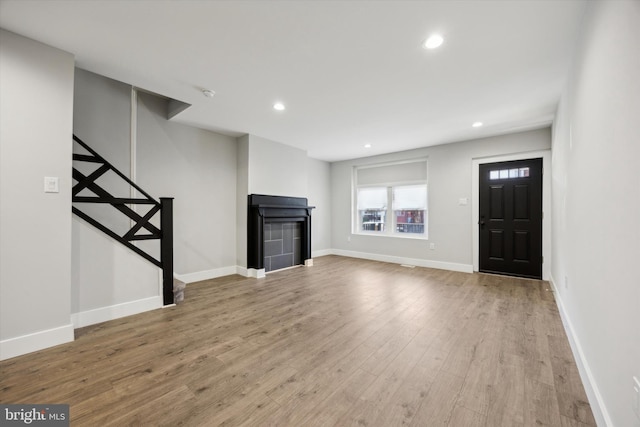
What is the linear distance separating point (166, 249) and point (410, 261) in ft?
15.3

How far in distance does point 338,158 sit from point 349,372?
17.5 ft

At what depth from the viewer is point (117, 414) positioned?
1411 mm

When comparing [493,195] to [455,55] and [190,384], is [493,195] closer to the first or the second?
[455,55]

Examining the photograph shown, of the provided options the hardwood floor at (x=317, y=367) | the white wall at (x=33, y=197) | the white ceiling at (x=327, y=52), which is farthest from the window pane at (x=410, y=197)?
the white wall at (x=33, y=197)

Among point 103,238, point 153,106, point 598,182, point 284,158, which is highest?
point 153,106

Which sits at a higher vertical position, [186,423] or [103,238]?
[103,238]

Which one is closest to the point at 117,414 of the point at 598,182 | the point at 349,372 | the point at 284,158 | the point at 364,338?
the point at 349,372

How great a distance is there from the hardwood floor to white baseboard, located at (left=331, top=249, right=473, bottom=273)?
160 cm

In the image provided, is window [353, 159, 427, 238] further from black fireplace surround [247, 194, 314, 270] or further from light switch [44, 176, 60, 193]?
light switch [44, 176, 60, 193]

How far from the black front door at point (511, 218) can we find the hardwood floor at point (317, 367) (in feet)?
4.28

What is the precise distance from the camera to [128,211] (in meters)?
2.83

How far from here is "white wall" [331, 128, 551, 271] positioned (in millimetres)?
4395

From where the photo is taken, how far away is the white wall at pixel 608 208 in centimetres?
97
